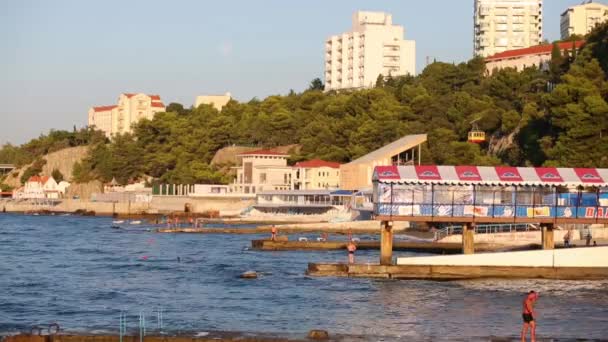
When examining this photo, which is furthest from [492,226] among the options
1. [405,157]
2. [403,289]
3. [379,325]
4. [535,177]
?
[405,157]

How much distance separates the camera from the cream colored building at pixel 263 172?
157 m

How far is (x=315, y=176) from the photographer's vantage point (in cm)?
15362

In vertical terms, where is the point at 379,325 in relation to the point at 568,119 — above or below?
below

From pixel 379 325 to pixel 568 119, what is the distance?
2781 inches

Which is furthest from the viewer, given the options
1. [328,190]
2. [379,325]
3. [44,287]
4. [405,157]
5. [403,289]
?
[405,157]

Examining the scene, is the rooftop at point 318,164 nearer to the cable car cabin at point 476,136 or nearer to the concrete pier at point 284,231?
the cable car cabin at point 476,136

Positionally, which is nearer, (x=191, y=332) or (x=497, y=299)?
(x=191, y=332)

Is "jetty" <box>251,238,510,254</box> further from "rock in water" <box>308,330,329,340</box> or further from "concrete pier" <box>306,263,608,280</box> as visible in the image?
"rock in water" <box>308,330,329,340</box>

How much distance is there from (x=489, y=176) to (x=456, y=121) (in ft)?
337

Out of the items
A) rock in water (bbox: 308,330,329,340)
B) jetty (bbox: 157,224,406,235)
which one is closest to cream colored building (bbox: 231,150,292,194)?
jetty (bbox: 157,224,406,235)

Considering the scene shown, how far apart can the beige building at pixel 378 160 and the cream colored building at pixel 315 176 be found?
7.72 m

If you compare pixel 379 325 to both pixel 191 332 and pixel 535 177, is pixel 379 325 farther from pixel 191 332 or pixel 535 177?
pixel 535 177

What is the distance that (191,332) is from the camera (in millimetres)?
33594

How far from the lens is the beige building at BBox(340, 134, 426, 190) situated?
13825cm
